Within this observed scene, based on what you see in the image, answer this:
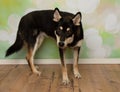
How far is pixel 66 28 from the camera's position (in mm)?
2160

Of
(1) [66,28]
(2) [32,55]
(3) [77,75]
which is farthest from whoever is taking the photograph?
(2) [32,55]

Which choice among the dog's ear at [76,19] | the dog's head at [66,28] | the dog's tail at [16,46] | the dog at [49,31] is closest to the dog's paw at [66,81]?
the dog at [49,31]

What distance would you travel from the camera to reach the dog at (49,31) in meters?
2.21

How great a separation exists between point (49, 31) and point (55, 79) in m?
0.52

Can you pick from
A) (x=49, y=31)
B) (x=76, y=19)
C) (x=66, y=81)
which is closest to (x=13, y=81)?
(x=66, y=81)

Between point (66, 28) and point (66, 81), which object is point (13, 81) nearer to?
point (66, 81)

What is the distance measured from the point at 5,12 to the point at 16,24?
0.19 metres

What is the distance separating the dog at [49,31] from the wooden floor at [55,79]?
0.10 meters

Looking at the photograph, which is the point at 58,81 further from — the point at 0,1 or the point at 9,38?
the point at 0,1

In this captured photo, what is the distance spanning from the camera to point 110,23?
2779 millimetres

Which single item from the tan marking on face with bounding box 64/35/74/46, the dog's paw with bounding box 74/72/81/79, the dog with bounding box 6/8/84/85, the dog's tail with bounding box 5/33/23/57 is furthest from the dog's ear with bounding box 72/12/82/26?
the dog's tail with bounding box 5/33/23/57

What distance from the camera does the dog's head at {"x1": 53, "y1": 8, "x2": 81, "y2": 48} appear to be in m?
2.16

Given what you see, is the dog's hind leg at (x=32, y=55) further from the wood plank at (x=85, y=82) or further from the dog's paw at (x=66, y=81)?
the wood plank at (x=85, y=82)

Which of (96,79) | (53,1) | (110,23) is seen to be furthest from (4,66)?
(110,23)
